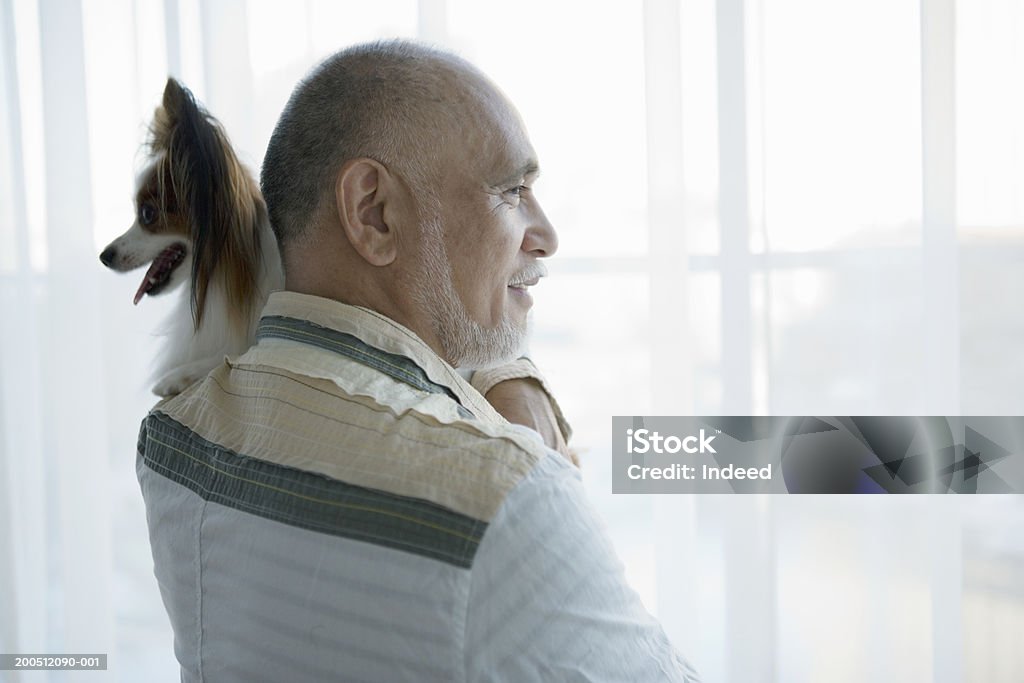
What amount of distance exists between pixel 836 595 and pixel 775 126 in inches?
39.4

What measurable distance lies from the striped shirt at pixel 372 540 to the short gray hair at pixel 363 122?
0.14 metres

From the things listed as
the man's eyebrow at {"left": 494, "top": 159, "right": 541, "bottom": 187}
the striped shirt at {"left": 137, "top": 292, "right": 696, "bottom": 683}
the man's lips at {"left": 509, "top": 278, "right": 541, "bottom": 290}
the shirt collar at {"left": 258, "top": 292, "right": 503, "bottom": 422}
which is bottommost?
the striped shirt at {"left": 137, "top": 292, "right": 696, "bottom": 683}

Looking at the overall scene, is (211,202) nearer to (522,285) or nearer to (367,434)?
(522,285)

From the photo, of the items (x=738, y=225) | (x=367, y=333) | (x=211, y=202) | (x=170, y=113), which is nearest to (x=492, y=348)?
(x=367, y=333)

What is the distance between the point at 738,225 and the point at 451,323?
104cm

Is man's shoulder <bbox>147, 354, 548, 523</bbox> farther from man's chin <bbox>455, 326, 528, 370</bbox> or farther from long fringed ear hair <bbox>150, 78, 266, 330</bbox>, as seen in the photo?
long fringed ear hair <bbox>150, 78, 266, 330</bbox>

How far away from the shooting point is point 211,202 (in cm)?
105

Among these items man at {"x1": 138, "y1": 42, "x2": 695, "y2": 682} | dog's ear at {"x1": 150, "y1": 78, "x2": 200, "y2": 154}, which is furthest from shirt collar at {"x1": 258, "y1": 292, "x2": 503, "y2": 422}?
dog's ear at {"x1": 150, "y1": 78, "x2": 200, "y2": 154}

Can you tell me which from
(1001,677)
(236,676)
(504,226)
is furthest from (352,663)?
(1001,677)

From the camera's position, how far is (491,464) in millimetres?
600

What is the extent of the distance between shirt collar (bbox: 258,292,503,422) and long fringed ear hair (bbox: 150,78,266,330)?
274 mm

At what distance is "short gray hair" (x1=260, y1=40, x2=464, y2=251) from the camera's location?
2.61 feet

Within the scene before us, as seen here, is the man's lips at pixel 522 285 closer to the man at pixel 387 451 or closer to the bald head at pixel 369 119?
the man at pixel 387 451

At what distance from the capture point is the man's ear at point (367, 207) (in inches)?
31.0
